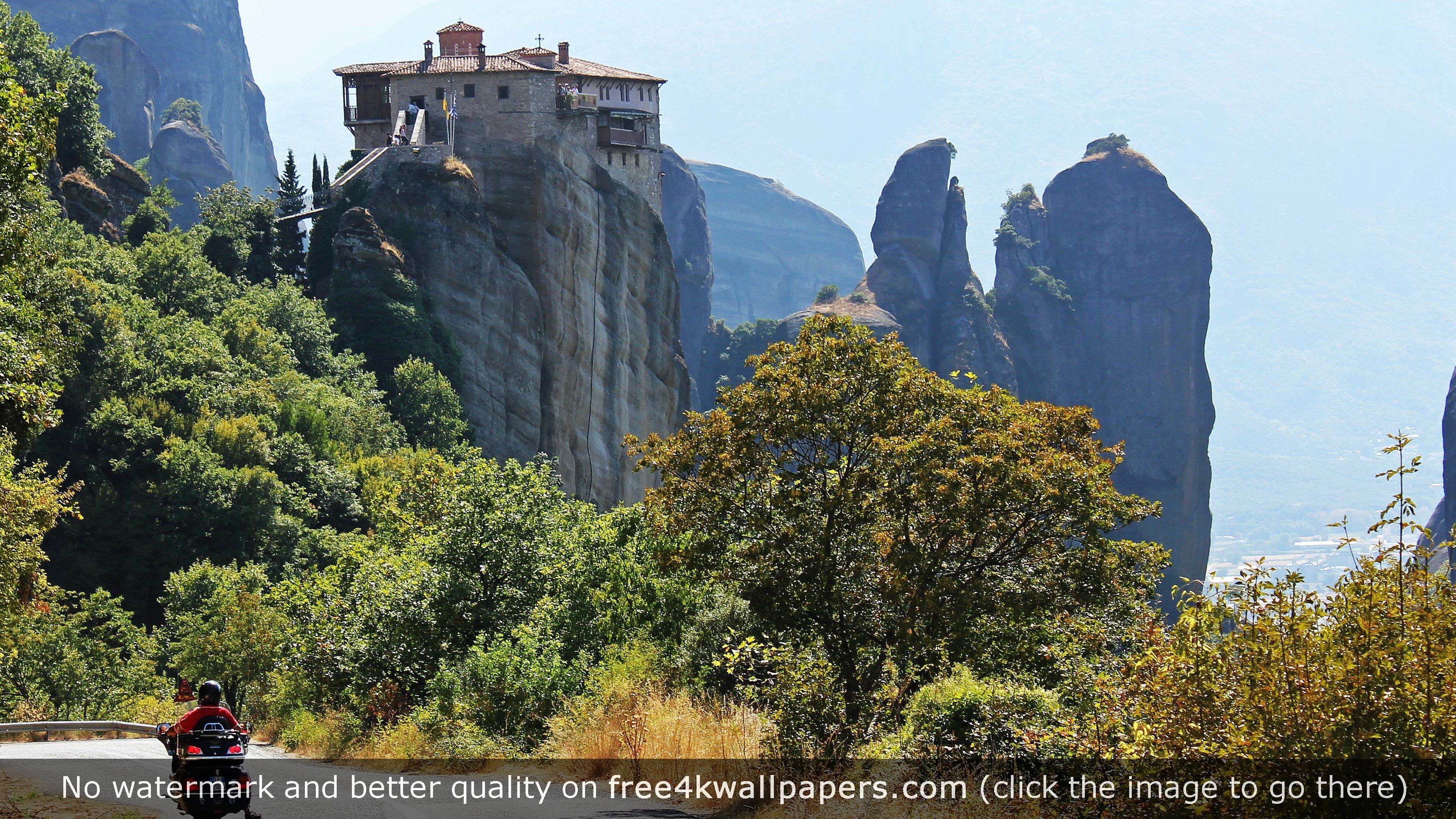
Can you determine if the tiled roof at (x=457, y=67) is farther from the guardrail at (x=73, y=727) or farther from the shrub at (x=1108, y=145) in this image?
the shrub at (x=1108, y=145)

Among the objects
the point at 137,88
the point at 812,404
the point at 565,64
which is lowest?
the point at 812,404

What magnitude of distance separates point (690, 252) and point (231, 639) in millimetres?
153095

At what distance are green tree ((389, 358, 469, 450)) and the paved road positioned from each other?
61152 millimetres

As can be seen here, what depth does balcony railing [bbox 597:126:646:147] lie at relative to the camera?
103m

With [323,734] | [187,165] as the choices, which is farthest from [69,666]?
[187,165]

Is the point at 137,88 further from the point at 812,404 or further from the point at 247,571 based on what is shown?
the point at 812,404

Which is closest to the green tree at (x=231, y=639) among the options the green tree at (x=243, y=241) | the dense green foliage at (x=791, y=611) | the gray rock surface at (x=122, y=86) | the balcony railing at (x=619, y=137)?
the dense green foliage at (x=791, y=611)

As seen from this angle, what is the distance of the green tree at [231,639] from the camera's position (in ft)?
152

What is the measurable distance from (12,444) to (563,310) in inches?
2567

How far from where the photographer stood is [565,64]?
104438mm

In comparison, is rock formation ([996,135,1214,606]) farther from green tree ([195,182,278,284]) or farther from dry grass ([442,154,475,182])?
green tree ([195,182,278,284])

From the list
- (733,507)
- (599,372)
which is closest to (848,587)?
(733,507)

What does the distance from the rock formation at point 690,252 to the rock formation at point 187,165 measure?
187 feet

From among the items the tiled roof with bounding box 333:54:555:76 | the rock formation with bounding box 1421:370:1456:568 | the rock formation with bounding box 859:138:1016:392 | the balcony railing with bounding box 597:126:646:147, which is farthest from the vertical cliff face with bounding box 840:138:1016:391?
the tiled roof with bounding box 333:54:555:76
